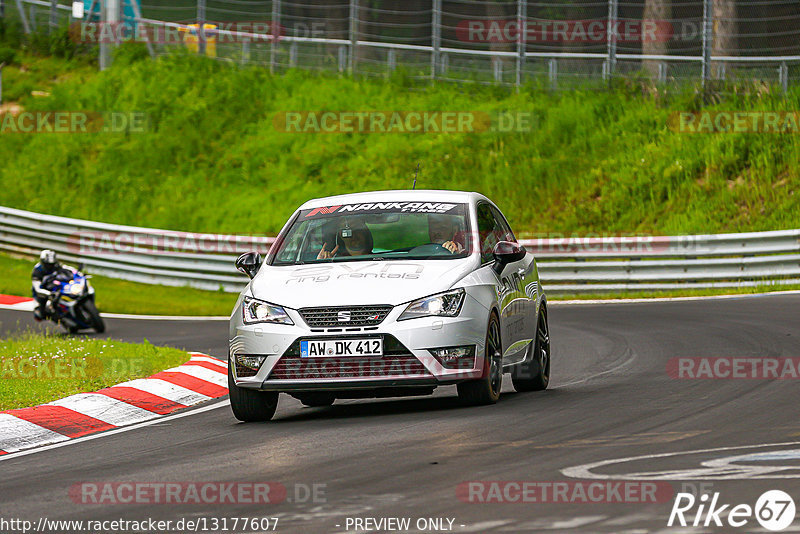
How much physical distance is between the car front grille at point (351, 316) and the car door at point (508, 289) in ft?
3.82

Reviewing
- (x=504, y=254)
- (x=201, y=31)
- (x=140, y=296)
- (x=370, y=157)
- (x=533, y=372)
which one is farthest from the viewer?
(x=201, y=31)

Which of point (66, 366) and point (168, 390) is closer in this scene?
point (168, 390)

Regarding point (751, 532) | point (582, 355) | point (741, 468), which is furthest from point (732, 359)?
point (751, 532)

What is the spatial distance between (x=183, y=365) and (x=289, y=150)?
70.2 feet

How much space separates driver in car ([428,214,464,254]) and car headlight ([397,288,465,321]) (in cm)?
83

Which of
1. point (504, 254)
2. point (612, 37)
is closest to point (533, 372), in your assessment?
point (504, 254)

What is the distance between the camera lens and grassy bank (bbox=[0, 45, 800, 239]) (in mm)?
27781

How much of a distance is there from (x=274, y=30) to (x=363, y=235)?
89.3 ft

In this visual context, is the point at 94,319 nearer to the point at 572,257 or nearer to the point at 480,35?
the point at 572,257

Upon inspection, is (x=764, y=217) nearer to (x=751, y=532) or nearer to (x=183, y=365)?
(x=183, y=365)

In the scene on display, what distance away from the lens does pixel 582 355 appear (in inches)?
556

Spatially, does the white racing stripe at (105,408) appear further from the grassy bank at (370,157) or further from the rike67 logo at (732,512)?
the grassy bank at (370,157)

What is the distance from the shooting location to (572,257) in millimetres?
24266

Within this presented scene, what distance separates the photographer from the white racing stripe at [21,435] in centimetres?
908
